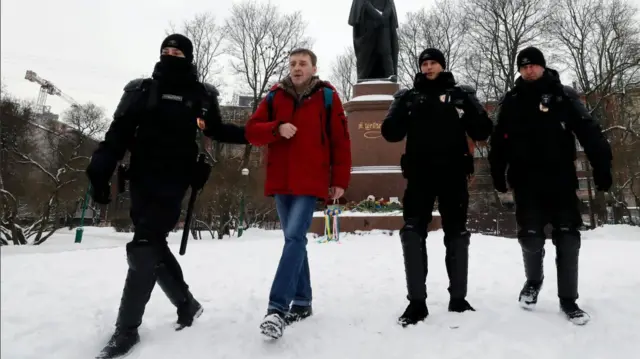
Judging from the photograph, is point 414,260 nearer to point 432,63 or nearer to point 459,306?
point 459,306

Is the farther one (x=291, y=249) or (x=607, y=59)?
(x=607, y=59)

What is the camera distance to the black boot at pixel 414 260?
2931 mm

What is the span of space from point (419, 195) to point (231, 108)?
25.2 meters

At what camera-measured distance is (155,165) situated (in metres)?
2.59

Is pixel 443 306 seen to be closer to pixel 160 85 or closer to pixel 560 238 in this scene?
pixel 560 238

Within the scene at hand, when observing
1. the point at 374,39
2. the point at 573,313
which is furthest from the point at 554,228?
the point at 374,39

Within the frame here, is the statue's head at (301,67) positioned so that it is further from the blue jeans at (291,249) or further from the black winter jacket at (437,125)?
the blue jeans at (291,249)

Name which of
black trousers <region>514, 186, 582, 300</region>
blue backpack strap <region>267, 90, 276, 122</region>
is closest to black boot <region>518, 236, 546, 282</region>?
black trousers <region>514, 186, 582, 300</region>

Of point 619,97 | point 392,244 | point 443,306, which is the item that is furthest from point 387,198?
point 619,97

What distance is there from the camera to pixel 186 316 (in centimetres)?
286

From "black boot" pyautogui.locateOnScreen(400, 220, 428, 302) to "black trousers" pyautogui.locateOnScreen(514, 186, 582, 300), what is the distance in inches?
29.6

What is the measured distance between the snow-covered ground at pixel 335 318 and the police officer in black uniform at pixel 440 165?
335mm

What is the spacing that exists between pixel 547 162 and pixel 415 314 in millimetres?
1381

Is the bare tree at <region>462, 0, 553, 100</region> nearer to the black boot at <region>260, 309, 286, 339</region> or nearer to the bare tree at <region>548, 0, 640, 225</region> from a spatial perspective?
the bare tree at <region>548, 0, 640, 225</region>
